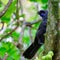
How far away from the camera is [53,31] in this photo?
120 centimetres

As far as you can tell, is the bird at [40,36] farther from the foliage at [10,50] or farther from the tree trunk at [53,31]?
the tree trunk at [53,31]

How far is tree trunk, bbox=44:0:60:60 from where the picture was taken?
1.18 metres

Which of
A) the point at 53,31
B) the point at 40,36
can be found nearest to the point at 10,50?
the point at 53,31

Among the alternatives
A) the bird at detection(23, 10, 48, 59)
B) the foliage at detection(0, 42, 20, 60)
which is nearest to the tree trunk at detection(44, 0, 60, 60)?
the foliage at detection(0, 42, 20, 60)

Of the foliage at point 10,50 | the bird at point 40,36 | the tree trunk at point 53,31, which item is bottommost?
the bird at point 40,36

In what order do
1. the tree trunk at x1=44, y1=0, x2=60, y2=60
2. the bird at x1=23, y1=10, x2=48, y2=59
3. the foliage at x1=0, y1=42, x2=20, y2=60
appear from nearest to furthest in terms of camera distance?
Answer: the tree trunk at x1=44, y1=0, x2=60, y2=60 → the foliage at x1=0, y1=42, x2=20, y2=60 → the bird at x1=23, y1=10, x2=48, y2=59

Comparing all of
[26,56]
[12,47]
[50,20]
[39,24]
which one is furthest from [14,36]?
[50,20]

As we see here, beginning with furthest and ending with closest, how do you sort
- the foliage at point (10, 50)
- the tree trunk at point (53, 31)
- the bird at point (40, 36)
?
the bird at point (40, 36) → the foliage at point (10, 50) → the tree trunk at point (53, 31)

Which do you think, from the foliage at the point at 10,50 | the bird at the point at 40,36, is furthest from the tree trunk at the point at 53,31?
the bird at the point at 40,36

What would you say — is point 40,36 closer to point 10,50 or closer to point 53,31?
point 10,50

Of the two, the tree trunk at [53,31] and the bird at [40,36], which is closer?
the tree trunk at [53,31]

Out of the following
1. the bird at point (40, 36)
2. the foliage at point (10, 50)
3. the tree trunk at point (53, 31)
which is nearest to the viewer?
the tree trunk at point (53, 31)

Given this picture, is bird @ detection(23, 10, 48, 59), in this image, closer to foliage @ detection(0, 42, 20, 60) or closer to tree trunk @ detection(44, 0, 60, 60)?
foliage @ detection(0, 42, 20, 60)

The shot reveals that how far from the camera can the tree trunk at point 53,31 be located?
1.18m
